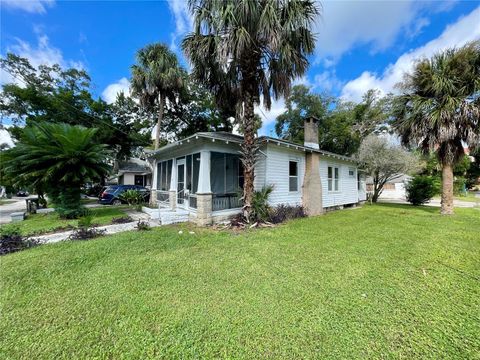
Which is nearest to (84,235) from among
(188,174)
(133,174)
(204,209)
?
(204,209)

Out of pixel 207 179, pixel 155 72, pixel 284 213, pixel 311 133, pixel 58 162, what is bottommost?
pixel 284 213

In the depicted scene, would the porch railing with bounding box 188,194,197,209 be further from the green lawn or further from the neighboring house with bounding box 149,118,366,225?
the green lawn

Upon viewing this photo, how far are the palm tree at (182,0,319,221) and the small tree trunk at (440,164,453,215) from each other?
9.05 m

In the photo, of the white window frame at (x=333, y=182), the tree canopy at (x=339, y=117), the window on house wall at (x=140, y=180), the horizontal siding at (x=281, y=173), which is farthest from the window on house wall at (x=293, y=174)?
the window on house wall at (x=140, y=180)

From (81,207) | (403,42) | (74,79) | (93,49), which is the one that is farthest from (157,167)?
(403,42)

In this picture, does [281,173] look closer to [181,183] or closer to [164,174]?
[181,183]

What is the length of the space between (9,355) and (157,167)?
1203cm

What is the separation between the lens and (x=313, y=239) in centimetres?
634

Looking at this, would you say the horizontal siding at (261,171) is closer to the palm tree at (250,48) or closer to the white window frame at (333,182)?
the palm tree at (250,48)

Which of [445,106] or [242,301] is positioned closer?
[242,301]

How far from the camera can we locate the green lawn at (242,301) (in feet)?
7.56

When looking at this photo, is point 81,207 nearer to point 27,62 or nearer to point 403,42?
point 27,62

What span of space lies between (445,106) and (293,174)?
744 cm

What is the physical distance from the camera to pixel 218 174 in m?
9.56
